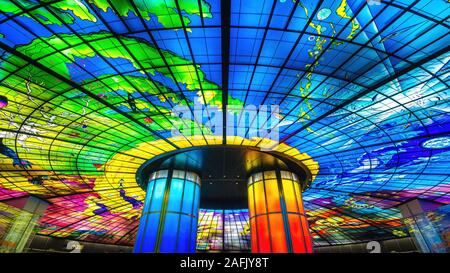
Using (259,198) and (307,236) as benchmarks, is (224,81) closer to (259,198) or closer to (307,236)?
(259,198)

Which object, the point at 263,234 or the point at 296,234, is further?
the point at 263,234

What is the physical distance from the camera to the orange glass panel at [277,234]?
23.6 meters

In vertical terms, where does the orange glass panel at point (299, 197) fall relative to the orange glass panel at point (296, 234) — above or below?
above

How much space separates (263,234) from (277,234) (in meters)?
1.56

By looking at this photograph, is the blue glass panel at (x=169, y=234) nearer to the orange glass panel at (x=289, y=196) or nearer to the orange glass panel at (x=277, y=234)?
the orange glass panel at (x=277, y=234)

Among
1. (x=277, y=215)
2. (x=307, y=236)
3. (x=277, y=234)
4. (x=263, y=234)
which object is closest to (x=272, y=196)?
(x=277, y=215)

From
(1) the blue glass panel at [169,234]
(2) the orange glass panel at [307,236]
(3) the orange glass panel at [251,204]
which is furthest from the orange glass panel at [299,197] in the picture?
(1) the blue glass panel at [169,234]

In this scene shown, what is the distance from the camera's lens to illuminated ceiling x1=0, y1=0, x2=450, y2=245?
11641 millimetres

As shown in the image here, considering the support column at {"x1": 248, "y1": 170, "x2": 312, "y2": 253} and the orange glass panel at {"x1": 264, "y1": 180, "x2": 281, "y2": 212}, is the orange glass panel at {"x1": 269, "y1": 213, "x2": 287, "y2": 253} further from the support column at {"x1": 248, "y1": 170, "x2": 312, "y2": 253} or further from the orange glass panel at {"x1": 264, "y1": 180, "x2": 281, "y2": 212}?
the orange glass panel at {"x1": 264, "y1": 180, "x2": 281, "y2": 212}

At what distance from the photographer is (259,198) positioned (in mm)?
27297

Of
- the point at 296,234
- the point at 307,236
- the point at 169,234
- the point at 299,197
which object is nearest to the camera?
the point at 296,234

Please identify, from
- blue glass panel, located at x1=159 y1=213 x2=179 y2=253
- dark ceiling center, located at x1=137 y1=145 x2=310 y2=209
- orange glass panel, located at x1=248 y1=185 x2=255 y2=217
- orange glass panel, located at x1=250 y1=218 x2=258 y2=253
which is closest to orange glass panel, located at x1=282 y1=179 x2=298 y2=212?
dark ceiling center, located at x1=137 y1=145 x2=310 y2=209

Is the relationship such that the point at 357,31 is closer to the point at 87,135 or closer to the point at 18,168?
the point at 87,135
